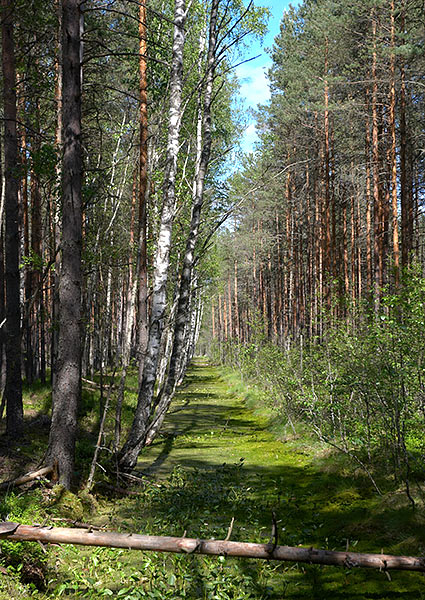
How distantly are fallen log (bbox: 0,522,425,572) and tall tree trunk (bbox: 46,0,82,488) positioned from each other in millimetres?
2545

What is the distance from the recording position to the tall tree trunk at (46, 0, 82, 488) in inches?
292

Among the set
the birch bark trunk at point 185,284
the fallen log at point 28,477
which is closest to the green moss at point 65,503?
the fallen log at point 28,477

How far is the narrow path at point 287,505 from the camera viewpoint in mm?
5309

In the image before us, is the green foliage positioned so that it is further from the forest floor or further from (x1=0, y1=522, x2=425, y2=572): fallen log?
(x1=0, y1=522, x2=425, y2=572): fallen log

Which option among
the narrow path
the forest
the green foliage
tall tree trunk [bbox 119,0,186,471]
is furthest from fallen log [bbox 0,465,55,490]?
the green foliage

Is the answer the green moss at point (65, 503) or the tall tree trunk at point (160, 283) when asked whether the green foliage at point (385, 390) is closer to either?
the tall tree trunk at point (160, 283)

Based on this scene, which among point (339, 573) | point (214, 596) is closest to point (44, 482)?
point (214, 596)

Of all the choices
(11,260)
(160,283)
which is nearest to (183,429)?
(11,260)

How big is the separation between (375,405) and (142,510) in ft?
12.8

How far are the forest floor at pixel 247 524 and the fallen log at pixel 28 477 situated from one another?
59 centimetres

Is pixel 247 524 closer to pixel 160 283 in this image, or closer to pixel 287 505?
pixel 287 505

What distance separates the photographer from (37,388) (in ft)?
53.3

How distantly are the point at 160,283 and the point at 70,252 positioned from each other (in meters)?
2.15

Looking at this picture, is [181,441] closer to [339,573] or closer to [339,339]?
[339,339]
